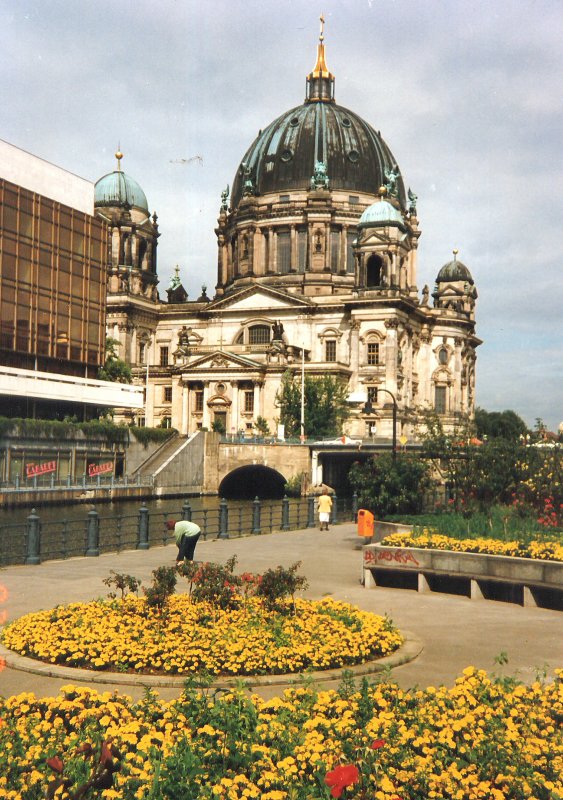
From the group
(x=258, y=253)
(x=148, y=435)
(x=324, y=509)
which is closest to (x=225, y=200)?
(x=258, y=253)

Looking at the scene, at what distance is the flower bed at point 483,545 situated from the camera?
17.8 meters

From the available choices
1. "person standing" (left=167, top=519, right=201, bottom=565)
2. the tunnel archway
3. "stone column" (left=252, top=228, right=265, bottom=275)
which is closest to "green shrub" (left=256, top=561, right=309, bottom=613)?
"person standing" (left=167, top=519, right=201, bottom=565)

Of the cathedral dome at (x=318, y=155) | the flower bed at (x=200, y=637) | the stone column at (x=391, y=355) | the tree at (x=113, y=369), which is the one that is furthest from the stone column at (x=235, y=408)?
the flower bed at (x=200, y=637)

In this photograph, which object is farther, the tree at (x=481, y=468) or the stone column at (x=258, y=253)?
the stone column at (x=258, y=253)

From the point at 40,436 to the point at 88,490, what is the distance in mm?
4792

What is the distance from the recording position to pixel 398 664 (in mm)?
12062

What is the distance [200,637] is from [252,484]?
7595 centimetres

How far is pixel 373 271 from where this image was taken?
330 feet

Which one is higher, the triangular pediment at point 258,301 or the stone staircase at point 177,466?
the triangular pediment at point 258,301

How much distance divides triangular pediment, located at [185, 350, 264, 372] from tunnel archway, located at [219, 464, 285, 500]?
12404 millimetres

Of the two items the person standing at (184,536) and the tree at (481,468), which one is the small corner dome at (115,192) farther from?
the person standing at (184,536)

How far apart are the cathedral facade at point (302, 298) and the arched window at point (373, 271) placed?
0.39ft

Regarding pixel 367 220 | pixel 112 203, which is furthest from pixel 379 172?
pixel 112 203

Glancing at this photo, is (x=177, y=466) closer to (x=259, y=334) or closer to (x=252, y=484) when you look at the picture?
(x=252, y=484)
